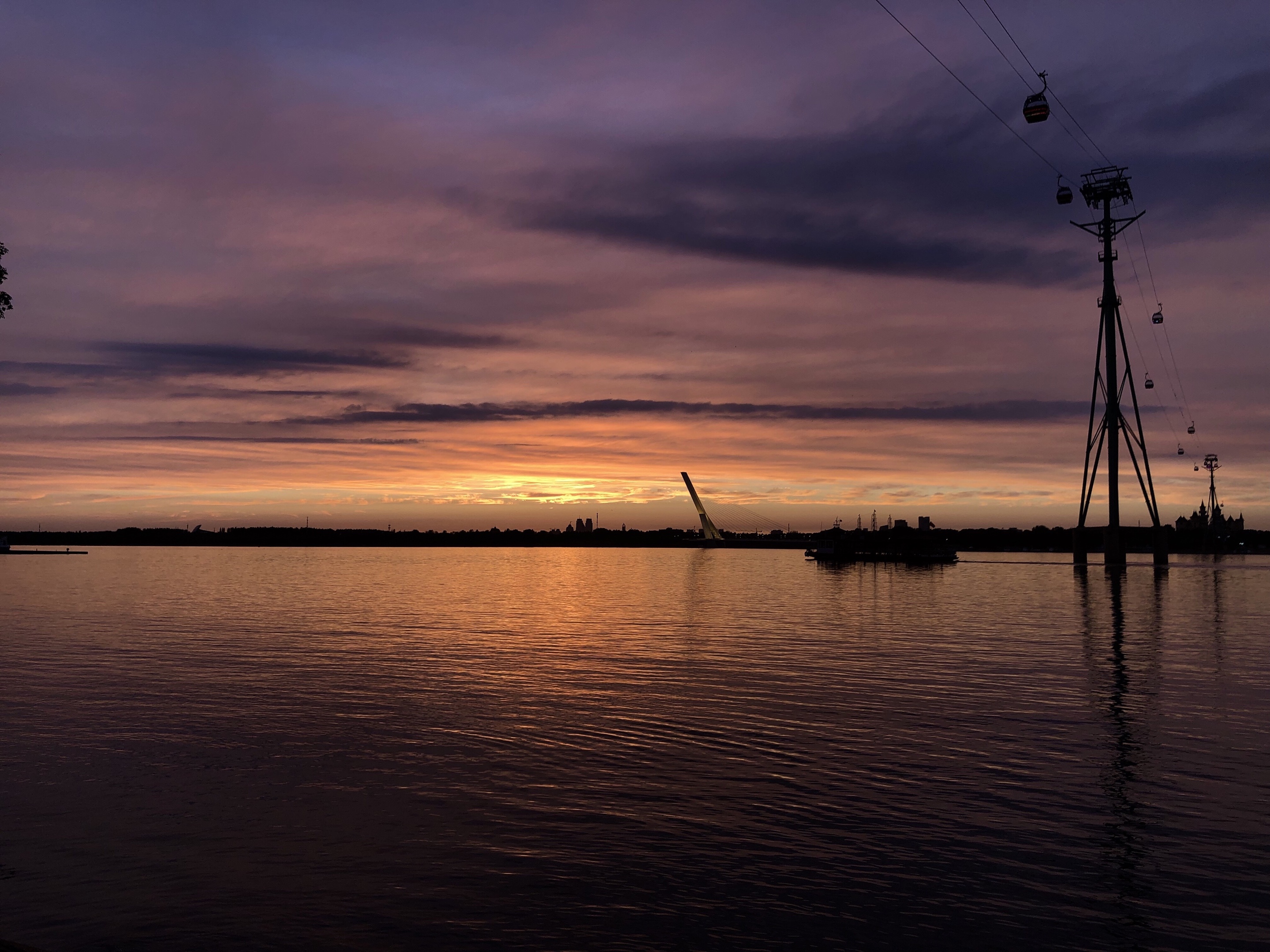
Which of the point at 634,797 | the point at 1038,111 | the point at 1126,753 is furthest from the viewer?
the point at 1038,111

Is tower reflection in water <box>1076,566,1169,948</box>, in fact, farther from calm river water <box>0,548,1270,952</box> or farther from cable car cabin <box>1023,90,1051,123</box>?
cable car cabin <box>1023,90,1051,123</box>

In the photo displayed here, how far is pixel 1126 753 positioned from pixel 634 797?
11.5 metres

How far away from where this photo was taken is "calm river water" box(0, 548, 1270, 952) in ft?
36.2

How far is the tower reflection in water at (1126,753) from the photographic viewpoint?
11531 mm

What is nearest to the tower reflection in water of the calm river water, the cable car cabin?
the calm river water

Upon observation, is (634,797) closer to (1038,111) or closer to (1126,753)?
(1126,753)

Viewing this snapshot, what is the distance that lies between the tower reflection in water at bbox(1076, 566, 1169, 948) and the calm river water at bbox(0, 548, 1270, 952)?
87 millimetres

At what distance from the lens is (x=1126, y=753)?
64.5ft

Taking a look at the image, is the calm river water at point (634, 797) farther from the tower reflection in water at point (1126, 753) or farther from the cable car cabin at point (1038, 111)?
the cable car cabin at point (1038, 111)

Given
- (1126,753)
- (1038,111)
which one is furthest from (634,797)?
(1038,111)

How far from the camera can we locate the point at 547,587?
10188 cm

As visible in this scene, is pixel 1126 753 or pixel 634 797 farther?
pixel 1126 753

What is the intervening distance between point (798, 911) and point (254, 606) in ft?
212

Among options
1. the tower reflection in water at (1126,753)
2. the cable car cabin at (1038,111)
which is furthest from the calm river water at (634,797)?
the cable car cabin at (1038,111)
